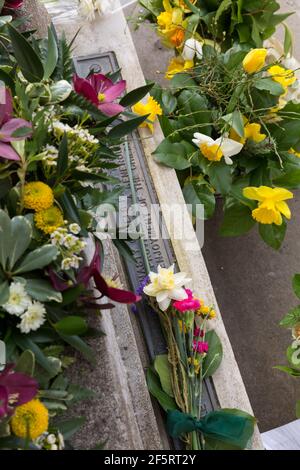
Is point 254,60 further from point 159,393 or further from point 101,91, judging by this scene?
point 159,393

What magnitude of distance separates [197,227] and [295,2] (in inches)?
74.4

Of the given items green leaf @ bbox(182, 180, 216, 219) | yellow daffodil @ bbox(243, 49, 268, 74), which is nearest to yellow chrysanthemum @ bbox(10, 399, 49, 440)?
green leaf @ bbox(182, 180, 216, 219)

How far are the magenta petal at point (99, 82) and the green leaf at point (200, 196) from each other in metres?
0.63

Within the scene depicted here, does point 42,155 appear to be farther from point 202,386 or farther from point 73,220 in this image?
point 202,386

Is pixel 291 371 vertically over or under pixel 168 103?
under

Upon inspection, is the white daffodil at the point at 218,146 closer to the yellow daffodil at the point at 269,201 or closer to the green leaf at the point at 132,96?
the yellow daffodil at the point at 269,201

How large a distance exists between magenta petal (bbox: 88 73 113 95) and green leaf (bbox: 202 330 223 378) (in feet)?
2.25

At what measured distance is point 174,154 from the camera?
1.72 metres

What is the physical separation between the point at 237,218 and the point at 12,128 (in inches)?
39.5

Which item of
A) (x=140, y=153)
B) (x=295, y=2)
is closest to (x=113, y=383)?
(x=140, y=153)

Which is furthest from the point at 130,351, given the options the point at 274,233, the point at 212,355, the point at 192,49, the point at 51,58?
the point at 192,49

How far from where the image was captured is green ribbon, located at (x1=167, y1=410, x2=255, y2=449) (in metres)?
1.24
